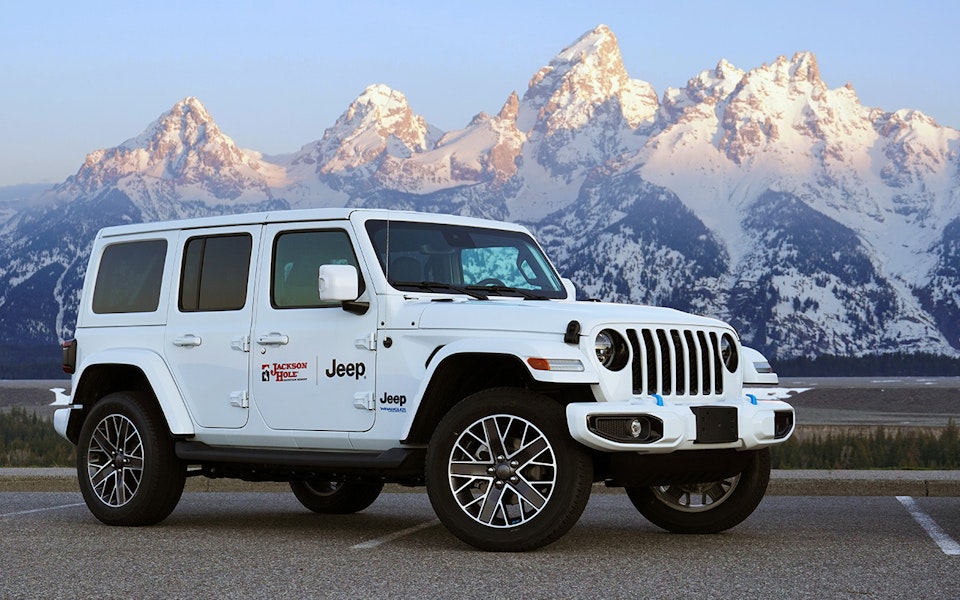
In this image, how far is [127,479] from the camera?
1118cm

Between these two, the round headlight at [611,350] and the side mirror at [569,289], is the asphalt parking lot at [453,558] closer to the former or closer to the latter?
the round headlight at [611,350]

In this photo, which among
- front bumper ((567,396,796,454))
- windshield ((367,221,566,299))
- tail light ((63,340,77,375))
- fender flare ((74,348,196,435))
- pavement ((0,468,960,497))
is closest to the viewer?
front bumper ((567,396,796,454))

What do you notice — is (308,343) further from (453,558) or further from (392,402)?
(453,558)

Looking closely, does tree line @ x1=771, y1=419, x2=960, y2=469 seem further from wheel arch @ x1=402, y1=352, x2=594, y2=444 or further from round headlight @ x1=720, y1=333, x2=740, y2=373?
wheel arch @ x1=402, y1=352, x2=594, y2=444

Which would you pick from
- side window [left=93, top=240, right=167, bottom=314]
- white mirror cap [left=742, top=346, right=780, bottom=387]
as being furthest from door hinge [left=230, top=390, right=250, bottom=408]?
white mirror cap [left=742, top=346, right=780, bottom=387]

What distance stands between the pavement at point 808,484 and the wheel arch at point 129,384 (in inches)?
155

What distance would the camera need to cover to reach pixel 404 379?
9.76 meters

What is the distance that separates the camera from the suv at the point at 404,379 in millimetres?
9141

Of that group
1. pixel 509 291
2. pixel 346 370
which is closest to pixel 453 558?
pixel 346 370

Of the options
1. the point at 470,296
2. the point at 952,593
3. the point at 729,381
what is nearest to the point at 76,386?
the point at 470,296

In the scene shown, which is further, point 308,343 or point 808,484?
point 808,484

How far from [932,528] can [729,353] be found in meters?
2.33

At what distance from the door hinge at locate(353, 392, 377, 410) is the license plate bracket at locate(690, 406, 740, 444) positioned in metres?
2.12

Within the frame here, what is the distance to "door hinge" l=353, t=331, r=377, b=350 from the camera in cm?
993
